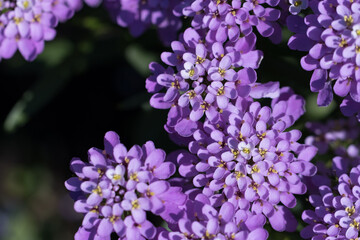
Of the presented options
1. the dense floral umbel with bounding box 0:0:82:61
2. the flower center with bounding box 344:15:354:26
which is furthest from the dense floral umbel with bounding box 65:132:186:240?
the flower center with bounding box 344:15:354:26

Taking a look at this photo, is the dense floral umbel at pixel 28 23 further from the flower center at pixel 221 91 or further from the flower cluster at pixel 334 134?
the flower cluster at pixel 334 134

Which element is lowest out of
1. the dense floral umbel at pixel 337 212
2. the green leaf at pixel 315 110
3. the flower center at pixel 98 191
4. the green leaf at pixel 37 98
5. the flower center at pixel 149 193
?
the green leaf at pixel 315 110

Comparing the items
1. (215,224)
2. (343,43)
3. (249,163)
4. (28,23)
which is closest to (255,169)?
(249,163)

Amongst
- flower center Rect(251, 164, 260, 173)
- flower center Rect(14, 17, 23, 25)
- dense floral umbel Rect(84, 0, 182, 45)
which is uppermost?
flower center Rect(14, 17, 23, 25)

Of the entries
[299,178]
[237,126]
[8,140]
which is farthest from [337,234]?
[8,140]

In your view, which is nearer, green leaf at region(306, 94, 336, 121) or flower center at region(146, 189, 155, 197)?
flower center at region(146, 189, 155, 197)

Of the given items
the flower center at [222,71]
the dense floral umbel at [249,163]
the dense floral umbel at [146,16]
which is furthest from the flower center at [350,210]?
the dense floral umbel at [146,16]

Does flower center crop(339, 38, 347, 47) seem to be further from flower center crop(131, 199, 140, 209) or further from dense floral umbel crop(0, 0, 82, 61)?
dense floral umbel crop(0, 0, 82, 61)
